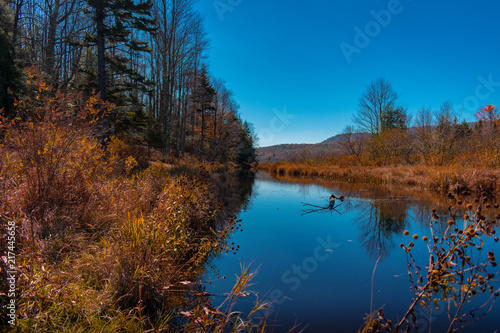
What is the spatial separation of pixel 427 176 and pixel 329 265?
38.9ft

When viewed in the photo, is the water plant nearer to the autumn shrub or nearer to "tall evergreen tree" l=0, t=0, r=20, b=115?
the autumn shrub

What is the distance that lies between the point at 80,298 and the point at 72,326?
0.91 ft

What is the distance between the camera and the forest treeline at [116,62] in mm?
10234

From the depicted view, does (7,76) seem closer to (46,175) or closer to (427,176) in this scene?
(46,175)

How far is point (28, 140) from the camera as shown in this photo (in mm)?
3166

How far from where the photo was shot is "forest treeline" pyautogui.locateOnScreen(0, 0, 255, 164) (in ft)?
33.6

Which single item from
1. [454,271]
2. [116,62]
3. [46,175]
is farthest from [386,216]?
[116,62]

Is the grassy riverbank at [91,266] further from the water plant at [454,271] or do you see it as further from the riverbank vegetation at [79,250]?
the water plant at [454,271]

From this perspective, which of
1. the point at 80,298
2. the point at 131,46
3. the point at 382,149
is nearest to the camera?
the point at 80,298

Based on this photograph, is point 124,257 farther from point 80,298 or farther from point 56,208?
point 56,208

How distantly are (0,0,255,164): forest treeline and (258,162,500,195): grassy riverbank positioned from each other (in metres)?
12.5

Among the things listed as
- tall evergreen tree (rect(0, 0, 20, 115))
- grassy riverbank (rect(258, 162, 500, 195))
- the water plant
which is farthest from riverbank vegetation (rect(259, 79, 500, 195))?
tall evergreen tree (rect(0, 0, 20, 115))

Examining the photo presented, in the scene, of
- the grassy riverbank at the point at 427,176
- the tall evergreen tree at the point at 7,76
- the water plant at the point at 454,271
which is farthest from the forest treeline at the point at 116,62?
the grassy riverbank at the point at 427,176

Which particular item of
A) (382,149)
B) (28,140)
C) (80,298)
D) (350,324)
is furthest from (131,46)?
(382,149)
